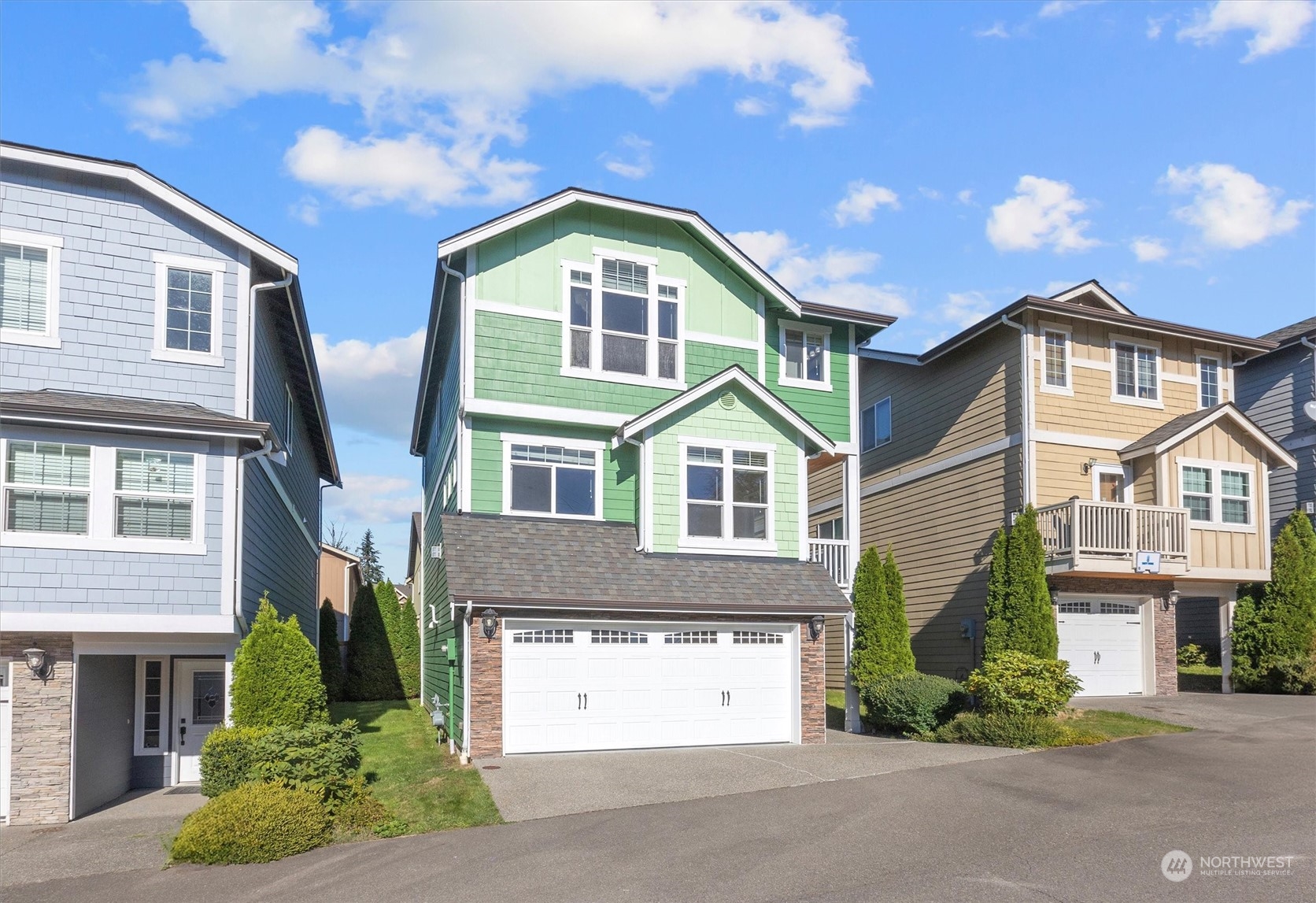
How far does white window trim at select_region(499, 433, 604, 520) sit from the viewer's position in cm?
1841

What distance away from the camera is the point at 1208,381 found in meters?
24.9

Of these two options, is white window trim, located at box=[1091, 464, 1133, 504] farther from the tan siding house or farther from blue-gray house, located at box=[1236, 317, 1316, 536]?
blue-gray house, located at box=[1236, 317, 1316, 536]

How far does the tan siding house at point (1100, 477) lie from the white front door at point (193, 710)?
1522cm

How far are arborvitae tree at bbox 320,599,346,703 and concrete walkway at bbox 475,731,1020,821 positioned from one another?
38.8 ft

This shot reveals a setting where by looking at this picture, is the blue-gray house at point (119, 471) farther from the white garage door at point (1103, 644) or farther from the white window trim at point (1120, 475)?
the white window trim at point (1120, 475)

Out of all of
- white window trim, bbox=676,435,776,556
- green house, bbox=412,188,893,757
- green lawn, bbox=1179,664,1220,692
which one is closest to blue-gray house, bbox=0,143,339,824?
green house, bbox=412,188,893,757

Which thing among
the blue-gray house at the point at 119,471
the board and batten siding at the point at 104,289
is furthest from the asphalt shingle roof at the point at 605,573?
the board and batten siding at the point at 104,289

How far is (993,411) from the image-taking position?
23.7 m

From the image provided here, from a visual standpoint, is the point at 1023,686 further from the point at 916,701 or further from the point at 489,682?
the point at 489,682

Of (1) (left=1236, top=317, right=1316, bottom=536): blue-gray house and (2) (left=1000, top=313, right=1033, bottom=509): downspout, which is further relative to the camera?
(1) (left=1236, top=317, right=1316, bottom=536): blue-gray house

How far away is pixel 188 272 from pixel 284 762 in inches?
293

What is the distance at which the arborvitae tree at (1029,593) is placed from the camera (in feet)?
63.5

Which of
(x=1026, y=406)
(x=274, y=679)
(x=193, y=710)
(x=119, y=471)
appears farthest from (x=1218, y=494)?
(x=119, y=471)

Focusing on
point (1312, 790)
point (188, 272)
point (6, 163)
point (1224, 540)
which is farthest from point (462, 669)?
point (1224, 540)
